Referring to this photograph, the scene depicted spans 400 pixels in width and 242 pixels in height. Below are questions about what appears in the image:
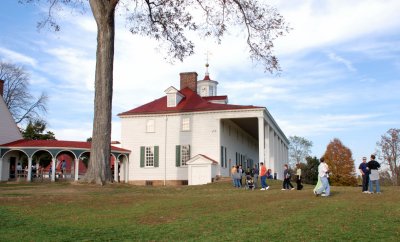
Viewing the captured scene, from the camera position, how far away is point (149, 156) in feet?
127

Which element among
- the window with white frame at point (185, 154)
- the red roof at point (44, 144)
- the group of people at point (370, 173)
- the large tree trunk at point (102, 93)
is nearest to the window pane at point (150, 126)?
the window with white frame at point (185, 154)

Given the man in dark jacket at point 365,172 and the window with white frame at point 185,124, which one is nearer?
the man in dark jacket at point 365,172

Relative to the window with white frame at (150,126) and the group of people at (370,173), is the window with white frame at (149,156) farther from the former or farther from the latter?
the group of people at (370,173)

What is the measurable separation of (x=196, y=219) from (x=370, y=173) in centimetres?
1004

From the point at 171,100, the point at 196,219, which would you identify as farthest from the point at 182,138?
the point at 196,219

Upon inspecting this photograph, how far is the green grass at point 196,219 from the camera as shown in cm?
918

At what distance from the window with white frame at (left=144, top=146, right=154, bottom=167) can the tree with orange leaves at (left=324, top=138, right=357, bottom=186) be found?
35.4m

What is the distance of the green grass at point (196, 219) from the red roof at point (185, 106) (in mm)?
21744

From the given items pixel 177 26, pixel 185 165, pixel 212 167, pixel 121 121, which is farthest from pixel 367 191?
pixel 121 121

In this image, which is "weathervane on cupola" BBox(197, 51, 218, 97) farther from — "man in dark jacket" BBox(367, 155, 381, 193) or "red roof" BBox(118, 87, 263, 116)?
"man in dark jacket" BBox(367, 155, 381, 193)

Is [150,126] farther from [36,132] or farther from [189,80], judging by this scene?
[36,132]

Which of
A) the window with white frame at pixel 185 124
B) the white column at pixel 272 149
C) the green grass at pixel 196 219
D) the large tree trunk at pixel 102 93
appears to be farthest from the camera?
the white column at pixel 272 149

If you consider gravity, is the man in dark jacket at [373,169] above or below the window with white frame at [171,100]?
below

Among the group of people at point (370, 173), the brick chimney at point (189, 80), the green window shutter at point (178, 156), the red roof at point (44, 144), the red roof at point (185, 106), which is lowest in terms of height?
the group of people at point (370, 173)
